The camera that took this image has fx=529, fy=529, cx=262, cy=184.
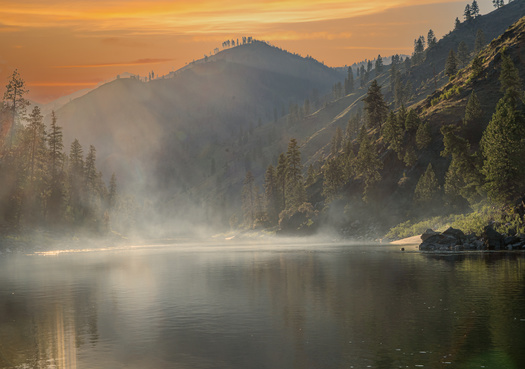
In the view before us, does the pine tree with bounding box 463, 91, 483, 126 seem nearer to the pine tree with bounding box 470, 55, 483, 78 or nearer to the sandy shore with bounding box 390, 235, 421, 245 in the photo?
the pine tree with bounding box 470, 55, 483, 78

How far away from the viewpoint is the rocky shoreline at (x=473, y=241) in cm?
7562

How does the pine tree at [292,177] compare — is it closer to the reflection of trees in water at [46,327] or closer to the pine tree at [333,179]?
the pine tree at [333,179]

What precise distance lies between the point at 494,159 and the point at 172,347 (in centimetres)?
7213

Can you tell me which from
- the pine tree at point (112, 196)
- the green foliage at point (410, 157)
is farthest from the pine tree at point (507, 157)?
the pine tree at point (112, 196)

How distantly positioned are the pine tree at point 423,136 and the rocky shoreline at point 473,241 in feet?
141

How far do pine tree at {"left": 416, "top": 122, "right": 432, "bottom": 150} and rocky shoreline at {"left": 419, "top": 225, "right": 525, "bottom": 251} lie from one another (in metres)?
43.0

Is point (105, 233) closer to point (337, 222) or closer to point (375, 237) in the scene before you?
point (337, 222)

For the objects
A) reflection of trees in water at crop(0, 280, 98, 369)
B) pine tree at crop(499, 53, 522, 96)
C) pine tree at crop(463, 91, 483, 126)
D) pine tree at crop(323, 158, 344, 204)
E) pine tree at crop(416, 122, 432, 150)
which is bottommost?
reflection of trees in water at crop(0, 280, 98, 369)

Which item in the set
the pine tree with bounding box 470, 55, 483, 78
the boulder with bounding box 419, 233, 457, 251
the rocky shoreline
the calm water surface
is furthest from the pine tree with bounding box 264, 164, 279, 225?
the calm water surface

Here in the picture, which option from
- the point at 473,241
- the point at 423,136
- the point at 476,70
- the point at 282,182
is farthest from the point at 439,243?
the point at 282,182

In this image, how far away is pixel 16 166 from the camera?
107188 mm

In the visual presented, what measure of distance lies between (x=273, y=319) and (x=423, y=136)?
337 feet

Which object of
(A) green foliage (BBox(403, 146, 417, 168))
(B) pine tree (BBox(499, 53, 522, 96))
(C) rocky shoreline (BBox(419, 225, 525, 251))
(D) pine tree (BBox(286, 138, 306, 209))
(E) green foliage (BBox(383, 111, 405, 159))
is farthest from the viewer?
(D) pine tree (BBox(286, 138, 306, 209))

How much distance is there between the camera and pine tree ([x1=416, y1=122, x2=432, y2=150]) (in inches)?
4877
